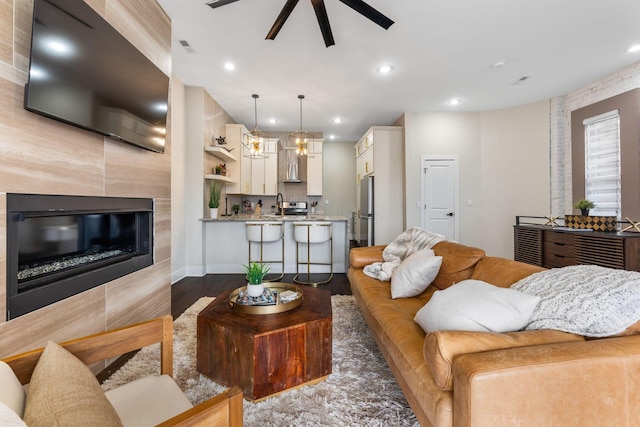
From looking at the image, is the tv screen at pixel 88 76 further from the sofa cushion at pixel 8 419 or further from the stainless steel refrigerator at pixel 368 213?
the stainless steel refrigerator at pixel 368 213

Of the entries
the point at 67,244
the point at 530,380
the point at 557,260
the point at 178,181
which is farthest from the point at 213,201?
the point at 557,260

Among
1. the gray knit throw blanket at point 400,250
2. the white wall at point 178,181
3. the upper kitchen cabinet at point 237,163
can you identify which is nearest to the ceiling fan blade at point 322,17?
the gray knit throw blanket at point 400,250

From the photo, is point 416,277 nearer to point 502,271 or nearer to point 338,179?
point 502,271

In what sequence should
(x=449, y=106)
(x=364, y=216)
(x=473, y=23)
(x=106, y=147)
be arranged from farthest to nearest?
(x=364, y=216) < (x=449, y=106) < (x=473, y=23) < (x=106, y=147)

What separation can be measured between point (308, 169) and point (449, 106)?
316 centimetres

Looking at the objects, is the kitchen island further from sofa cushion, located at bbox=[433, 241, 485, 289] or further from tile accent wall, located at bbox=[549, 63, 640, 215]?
tile accent wall, located at bbox=[549, 63, 640, 215]

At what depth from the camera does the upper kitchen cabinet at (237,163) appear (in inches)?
211

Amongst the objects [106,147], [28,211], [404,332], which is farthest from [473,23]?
[28,211]

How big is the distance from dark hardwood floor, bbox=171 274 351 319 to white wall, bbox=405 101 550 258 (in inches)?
93.5

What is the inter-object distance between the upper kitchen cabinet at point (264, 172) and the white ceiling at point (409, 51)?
4.08 ft

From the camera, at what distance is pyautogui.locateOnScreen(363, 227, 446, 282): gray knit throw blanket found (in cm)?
249

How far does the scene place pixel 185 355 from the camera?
1.99 m

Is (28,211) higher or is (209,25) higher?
(209,25)

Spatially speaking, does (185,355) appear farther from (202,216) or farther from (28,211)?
(202,216)
